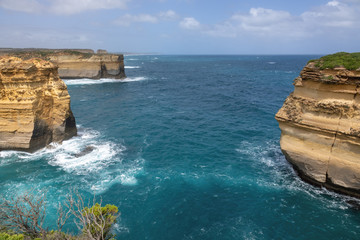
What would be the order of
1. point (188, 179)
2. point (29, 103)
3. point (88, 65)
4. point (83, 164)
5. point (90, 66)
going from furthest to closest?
1. point (90, 66)
2. point (88, 65)
3. point (29, 103)
4. point (83, 164)
5. point (188, 179)

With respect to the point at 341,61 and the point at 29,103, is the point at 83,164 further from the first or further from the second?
the point at 341,61

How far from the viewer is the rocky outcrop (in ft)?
91.8

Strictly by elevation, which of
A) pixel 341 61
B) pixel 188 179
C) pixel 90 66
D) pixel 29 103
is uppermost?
pixel 341 61

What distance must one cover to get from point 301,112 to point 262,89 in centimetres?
5291

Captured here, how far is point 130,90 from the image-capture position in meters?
72.6

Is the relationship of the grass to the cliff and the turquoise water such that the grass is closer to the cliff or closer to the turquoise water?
the cliff

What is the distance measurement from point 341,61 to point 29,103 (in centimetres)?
3233

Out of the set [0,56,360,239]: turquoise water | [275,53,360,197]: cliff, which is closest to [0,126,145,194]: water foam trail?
[0,56,360,239]: turquoise water

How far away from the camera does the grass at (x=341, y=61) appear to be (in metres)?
19.6

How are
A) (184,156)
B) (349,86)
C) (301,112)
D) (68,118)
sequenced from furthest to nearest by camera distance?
1. (68,118)
2. (184,156)
3. (301,112)
4. (349,86)

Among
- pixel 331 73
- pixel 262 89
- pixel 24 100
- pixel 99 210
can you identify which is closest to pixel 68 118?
pixel 24 100

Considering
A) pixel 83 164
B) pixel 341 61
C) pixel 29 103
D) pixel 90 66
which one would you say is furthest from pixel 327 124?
pixel 90 66

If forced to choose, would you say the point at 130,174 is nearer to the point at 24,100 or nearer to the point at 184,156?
the point at 184,156

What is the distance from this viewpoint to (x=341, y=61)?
20.4 meters
